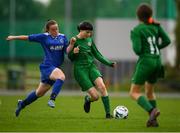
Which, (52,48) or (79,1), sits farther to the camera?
(79,1)

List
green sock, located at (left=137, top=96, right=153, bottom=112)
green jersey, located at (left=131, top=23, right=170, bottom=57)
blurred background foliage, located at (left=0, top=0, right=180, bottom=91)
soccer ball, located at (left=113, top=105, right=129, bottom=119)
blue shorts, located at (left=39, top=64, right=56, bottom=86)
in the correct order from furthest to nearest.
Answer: blurred background foliage, located at (left=0, top=0, right=180, bottom=91) → blue shorts, located at (left=39, top=64, right=56, bottom=86) → soccer ball, located at (left=113, top=105, right=129, bottom=119) → green sock, located at (left=137, top=96, right=153, bottom=112) → green jersey, located at (left=131, top=23, right=170, bottom=57)

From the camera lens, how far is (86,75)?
18.2 meters

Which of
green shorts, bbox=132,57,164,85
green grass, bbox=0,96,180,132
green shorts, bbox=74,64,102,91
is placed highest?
green shorts, bbox=132,57,164,85

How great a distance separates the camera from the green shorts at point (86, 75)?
1812 cm

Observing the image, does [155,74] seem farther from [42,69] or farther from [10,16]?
[10,16]

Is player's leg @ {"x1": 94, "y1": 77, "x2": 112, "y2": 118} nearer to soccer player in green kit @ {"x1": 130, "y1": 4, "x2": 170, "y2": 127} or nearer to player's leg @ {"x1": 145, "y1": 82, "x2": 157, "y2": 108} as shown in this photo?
player's leg @ {"x1": 145, "y1": 82, "x2": 157, "y2": 108}

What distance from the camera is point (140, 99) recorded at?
15.9m

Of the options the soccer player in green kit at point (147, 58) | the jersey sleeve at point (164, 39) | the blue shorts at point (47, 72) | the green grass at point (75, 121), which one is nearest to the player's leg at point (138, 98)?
the soccer player in green kit at point (147, 58)

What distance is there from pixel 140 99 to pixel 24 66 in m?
25.6

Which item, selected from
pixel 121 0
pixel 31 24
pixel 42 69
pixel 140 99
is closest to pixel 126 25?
pixel 121 0

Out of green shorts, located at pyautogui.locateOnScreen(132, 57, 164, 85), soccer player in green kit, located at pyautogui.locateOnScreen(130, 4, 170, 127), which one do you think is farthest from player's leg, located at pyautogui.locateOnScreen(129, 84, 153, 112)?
green shorts, located at pyautogui.locateOnScreen(132, 57, 164, 85)

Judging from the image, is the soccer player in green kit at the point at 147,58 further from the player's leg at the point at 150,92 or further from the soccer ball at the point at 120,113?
the soccer ball at the point at 120,113

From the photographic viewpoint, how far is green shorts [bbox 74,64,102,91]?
18.1 metres

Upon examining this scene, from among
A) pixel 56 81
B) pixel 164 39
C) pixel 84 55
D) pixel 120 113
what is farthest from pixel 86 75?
pixel 164 39
